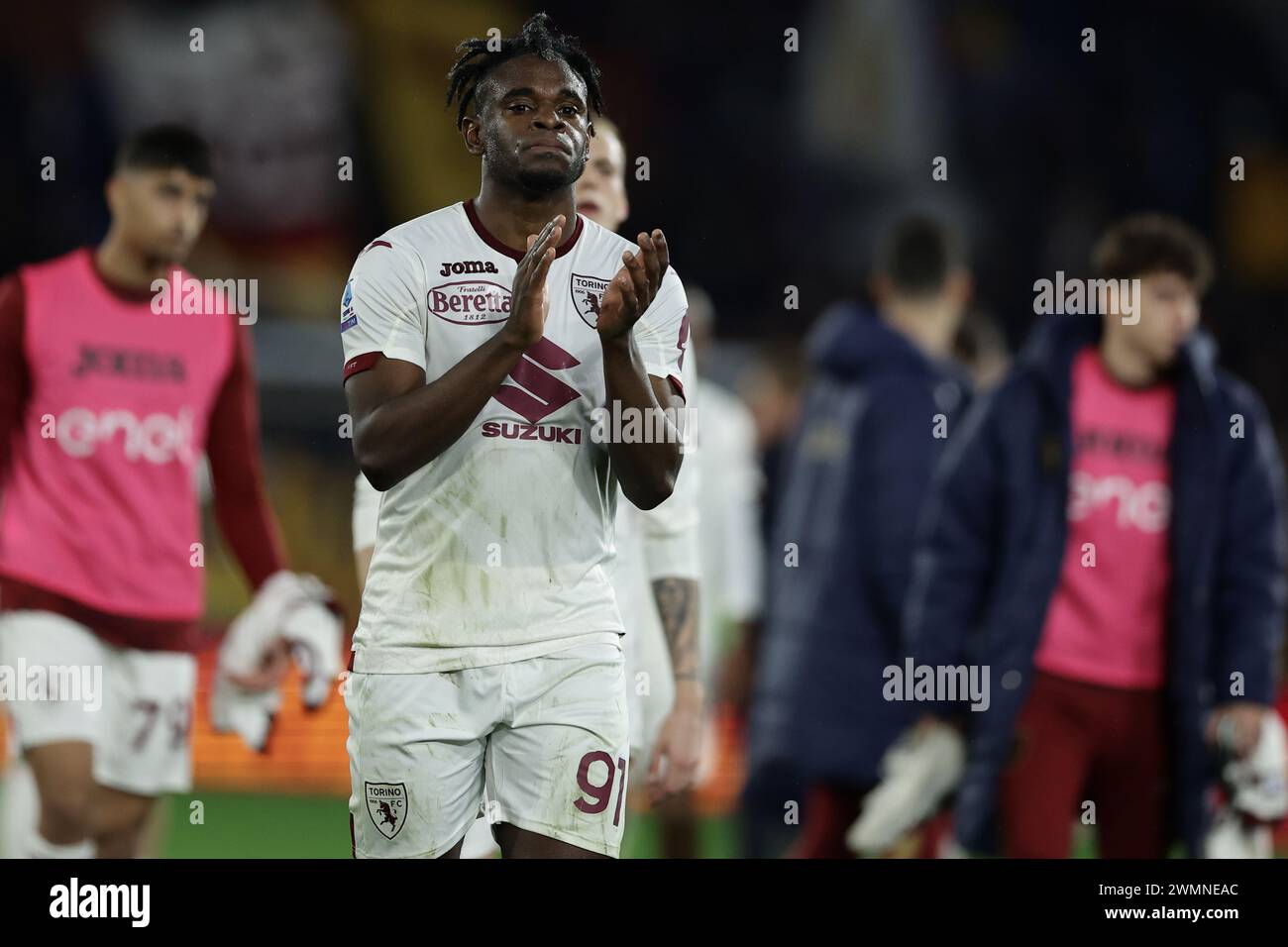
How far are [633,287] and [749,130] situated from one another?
14.3 m

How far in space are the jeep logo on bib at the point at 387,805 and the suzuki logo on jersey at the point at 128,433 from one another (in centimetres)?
238

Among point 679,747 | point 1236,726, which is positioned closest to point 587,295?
point 679,747

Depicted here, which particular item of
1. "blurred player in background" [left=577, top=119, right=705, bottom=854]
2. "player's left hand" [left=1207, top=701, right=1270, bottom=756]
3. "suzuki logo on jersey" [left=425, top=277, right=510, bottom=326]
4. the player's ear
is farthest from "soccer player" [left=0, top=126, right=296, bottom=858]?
"player's left hand" [left=1207, top=701, right=1270, bottom=756]

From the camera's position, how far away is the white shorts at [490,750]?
11.6ft

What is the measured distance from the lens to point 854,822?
643 centimetres

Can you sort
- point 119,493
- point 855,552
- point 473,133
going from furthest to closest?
point 855,552 < point 119,493 < point 473,133

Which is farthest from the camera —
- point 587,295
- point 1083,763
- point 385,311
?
point 1083,763

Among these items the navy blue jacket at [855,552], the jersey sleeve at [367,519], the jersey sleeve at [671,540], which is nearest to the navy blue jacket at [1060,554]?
the navy blue jacket at [855,552]

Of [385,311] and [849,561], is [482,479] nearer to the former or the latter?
[385,311]

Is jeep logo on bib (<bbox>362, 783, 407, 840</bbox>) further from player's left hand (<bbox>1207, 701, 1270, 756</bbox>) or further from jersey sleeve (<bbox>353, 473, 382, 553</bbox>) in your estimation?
player's left hand (<bbox>1207, 701, 1270, 756</bbox>)

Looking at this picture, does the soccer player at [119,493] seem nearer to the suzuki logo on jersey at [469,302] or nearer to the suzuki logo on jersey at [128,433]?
the suzuki logo on jersey at [128,433]

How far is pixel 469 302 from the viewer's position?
141 inches
